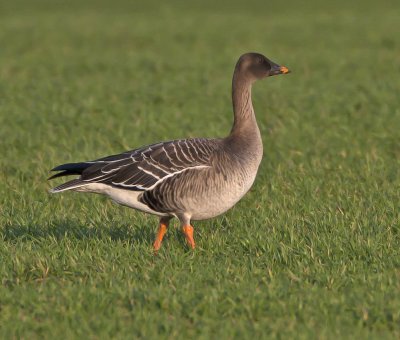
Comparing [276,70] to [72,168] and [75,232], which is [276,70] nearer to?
[72,168]

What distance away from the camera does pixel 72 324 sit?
6.41 meters

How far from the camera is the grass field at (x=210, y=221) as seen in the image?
21.6 ft

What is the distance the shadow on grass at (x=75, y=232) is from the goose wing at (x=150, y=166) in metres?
→ 0.81

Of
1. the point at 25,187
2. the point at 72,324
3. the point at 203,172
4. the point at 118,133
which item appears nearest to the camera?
the point at 72,324

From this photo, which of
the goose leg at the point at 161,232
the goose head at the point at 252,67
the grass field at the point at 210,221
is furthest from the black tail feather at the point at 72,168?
the goose head at the point at 252,67

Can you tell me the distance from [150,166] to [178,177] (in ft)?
1.03

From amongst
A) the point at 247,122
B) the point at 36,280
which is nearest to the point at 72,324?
the point at 36,280

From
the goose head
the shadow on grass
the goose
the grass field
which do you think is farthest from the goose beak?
the shadow on grass

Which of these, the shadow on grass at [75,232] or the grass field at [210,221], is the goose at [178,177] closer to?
the grass field at [210,221]

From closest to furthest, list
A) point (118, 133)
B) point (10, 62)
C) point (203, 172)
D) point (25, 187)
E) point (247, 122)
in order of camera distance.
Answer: point (203, 172)
point (247, 122)
point (25, 187)
point (118, 133)
point (10, 62)

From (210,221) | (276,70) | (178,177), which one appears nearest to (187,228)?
(178,177)

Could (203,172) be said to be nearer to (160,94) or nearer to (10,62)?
(160,94)

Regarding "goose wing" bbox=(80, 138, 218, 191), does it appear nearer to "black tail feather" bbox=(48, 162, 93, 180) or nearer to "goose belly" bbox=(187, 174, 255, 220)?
"black tail feather" bbox=(48, 162, 93, 180)

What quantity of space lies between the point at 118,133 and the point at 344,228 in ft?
22.4
